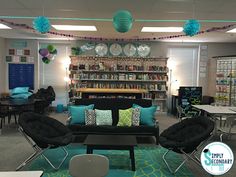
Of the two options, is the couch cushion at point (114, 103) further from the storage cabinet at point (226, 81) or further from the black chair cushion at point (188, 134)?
the storage cabinet at point (226, 81)

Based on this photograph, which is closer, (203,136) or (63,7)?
(203,136)

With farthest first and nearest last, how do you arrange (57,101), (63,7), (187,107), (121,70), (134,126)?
(57,101) → (121,70) → (187,107) → (134,126) → (63,7)

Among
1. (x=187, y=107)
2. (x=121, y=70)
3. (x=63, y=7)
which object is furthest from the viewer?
(x=121, y=70)

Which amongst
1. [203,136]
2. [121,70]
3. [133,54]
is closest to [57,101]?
[121,70]

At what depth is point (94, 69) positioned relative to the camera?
8383 mm

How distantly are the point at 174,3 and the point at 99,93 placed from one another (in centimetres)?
453

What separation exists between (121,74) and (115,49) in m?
1.01

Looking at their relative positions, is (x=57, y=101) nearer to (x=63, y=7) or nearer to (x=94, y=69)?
(x=94, y=69)

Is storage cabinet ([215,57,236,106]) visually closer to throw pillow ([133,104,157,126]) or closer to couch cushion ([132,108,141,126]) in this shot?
throw pillow ([133,104,157,126])

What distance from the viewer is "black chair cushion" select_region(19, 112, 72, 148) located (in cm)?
350

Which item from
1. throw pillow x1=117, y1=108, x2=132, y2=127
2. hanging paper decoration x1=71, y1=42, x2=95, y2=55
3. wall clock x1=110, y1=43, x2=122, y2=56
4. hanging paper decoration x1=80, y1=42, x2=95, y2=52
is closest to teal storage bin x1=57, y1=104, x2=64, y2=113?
hanging paper decoration x1=71, y1=42, x2=95, y2=55

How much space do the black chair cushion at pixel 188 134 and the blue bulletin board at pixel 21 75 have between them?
21.0 feet

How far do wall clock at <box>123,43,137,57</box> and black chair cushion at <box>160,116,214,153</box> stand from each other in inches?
196

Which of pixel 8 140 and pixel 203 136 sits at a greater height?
pixel 203 136
